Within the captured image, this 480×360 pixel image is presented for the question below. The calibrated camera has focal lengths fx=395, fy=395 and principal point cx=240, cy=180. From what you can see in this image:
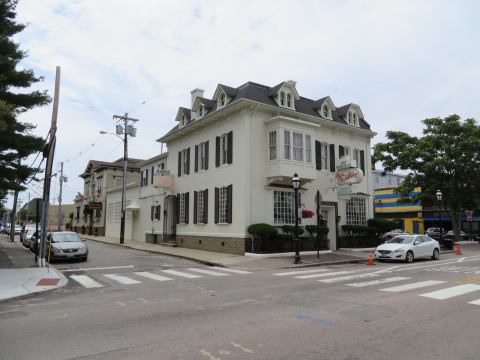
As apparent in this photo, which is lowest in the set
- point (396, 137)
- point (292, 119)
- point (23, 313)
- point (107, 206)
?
point (23, 313)

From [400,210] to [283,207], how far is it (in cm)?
3603

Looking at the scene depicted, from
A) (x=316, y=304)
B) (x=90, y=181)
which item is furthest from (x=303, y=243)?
(x=90, y=181)

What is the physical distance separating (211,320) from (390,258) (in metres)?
14.2

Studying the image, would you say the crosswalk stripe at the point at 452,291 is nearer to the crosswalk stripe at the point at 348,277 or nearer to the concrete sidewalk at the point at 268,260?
the crosswalk stripe at the point at 348,277

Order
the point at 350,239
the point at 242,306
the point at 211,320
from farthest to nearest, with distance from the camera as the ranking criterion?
1. the point at 350,239
2. the point at 242,306
3. the point at 211,320

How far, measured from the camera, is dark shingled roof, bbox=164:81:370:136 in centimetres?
2245

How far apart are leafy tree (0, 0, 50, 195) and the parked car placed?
3988 millimetres

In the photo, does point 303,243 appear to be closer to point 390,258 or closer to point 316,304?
point 390,258

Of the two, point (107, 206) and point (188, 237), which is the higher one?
point (107, 206)

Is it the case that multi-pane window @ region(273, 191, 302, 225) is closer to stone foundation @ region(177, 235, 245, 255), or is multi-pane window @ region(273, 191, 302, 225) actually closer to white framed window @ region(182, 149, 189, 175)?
Result: stone foundation @ region(177, 235, 245, 255)

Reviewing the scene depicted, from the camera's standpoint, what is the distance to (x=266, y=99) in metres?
22.9

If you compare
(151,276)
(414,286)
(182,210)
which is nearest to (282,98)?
(182,210)

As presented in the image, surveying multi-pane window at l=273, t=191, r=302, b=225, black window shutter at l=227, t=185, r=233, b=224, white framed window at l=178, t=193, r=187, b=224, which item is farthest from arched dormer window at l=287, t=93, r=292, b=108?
white framed window at l=178, t=193, r=187, b=224

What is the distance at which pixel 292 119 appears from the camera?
21.6m
